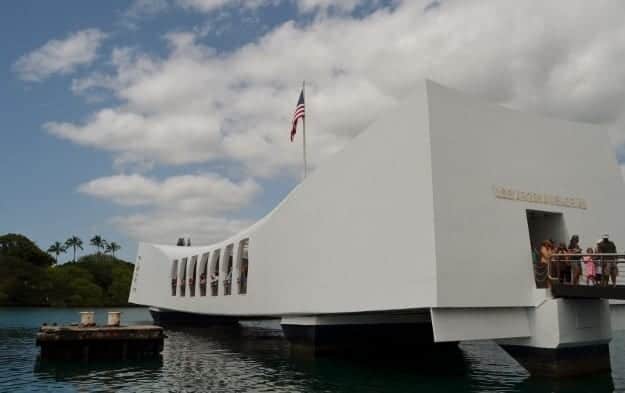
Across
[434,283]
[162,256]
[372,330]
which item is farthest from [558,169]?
[162,256]

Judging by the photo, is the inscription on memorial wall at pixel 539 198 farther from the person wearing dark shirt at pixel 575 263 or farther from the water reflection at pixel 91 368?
the water reflection at pixel 91 368

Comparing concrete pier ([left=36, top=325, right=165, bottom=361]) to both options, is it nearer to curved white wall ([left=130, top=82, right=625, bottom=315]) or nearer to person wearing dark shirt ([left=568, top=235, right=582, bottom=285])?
curved white wall ([left=130, top=82, right=625, bottom=315])

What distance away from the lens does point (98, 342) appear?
794 inches

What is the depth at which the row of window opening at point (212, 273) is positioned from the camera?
2630 cm

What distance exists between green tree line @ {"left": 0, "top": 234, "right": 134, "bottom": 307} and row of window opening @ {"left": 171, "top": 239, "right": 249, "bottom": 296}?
4144 cm


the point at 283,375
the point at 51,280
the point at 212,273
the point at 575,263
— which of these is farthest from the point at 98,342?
the point at 51,280

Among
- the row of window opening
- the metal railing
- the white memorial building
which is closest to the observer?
the metal railing

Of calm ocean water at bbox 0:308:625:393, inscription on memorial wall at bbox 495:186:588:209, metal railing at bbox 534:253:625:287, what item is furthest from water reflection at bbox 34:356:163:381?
metal railing at bbox 534:253:625:287

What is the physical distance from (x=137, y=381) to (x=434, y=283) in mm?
8707

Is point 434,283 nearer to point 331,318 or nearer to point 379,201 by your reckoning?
point 379,201

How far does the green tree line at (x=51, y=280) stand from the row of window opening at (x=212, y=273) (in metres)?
41.4

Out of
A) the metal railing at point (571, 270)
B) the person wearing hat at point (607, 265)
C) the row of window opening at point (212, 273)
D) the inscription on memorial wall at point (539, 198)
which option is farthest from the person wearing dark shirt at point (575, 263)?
the row of window opening at point (212, 273)

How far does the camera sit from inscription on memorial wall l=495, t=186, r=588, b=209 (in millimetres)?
14805

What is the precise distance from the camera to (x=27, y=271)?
70.6m
